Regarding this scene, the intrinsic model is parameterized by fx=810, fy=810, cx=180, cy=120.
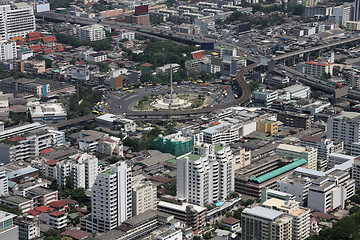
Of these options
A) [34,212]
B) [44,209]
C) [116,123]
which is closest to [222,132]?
[116,123]

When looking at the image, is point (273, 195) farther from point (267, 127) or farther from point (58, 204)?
point (267, 127)

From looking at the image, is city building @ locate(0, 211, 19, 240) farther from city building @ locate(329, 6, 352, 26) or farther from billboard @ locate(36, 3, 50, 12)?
billboard @ locate(36, 3, 50, 12)

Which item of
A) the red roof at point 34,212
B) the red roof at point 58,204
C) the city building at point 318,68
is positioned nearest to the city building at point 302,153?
the red roof at point 58,204

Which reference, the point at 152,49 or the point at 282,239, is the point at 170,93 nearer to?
the point at 152,49

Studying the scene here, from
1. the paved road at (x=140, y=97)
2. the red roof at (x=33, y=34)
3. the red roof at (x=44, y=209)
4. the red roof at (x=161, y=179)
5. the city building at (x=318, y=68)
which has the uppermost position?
the red roof at (x=33, y=34)

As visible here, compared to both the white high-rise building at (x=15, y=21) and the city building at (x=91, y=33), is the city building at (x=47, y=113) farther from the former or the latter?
the white high-rise building at (x=15, y=21)

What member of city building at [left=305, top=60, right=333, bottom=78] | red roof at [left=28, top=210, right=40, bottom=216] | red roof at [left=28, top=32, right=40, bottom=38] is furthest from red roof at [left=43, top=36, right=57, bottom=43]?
red roof at [left=28, top=210, right=40, bottom=216]

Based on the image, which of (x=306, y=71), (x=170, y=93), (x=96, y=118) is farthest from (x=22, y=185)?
(x=306, y=71)
